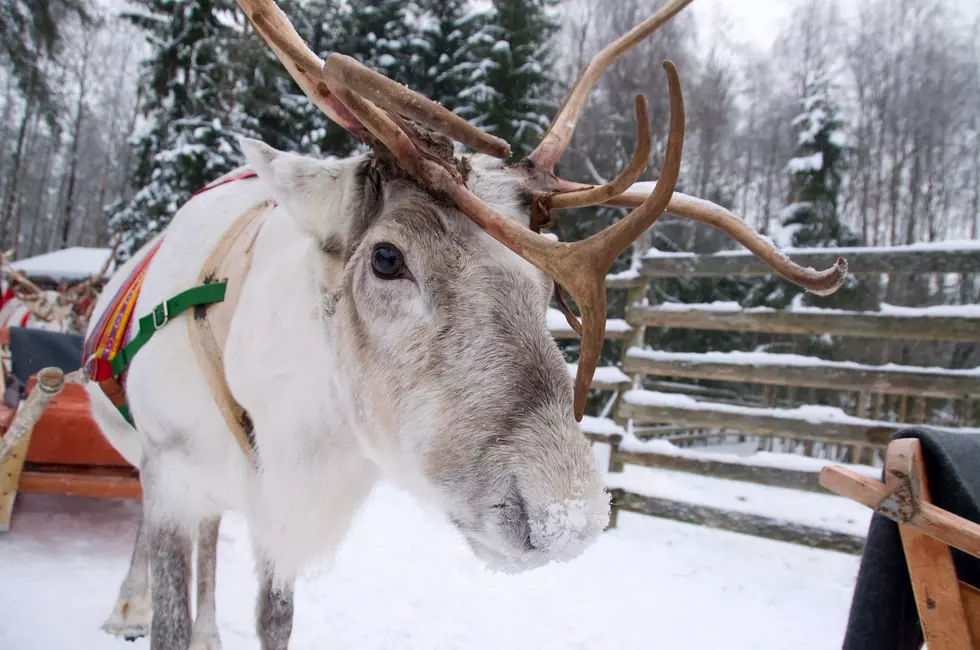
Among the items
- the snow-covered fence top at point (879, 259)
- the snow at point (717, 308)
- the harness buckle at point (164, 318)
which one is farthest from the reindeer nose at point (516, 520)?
the snow at point (717, 308)

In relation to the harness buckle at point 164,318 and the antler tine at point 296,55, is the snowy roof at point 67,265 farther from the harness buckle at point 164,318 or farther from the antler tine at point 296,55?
the antler tine at point 296,55

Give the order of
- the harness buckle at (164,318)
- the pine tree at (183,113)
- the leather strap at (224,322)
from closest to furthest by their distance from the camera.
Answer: the leather strap at (224,322)
the harness buckle at (164,318)
the pine tree at (183,113)

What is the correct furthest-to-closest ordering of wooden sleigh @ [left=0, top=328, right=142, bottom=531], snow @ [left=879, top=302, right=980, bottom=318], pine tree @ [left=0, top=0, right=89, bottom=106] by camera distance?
1. pine tree @ [left=0, top=0, right=89, bottom=106]
2. snow @ [left=879, top=302, right=980, bottom=318]
3. wooden sleigh @ [left=0, top=328, right=142, bottom=531]

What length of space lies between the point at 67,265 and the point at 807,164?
21684 mm

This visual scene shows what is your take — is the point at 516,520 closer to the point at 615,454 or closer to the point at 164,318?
the point at 164,318

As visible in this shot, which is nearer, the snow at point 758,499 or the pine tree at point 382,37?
the snow at point 758,499

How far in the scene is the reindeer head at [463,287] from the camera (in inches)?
44.6

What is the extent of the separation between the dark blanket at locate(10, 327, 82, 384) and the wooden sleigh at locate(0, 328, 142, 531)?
40 cm

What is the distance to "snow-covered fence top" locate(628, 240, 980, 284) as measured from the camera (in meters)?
4.16

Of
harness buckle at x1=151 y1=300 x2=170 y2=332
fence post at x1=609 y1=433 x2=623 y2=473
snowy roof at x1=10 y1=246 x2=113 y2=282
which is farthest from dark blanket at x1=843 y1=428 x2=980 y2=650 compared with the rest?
snowy roof at x1=10 y1=246 x2=113 y2=282

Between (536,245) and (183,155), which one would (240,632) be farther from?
(183,155)

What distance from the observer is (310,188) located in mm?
1532

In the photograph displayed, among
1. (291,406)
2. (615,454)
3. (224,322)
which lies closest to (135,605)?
(224,322)

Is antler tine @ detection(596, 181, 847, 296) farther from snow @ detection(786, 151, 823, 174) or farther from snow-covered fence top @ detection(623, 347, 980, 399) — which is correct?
snow @ detection(786, 151, 823, 174)
